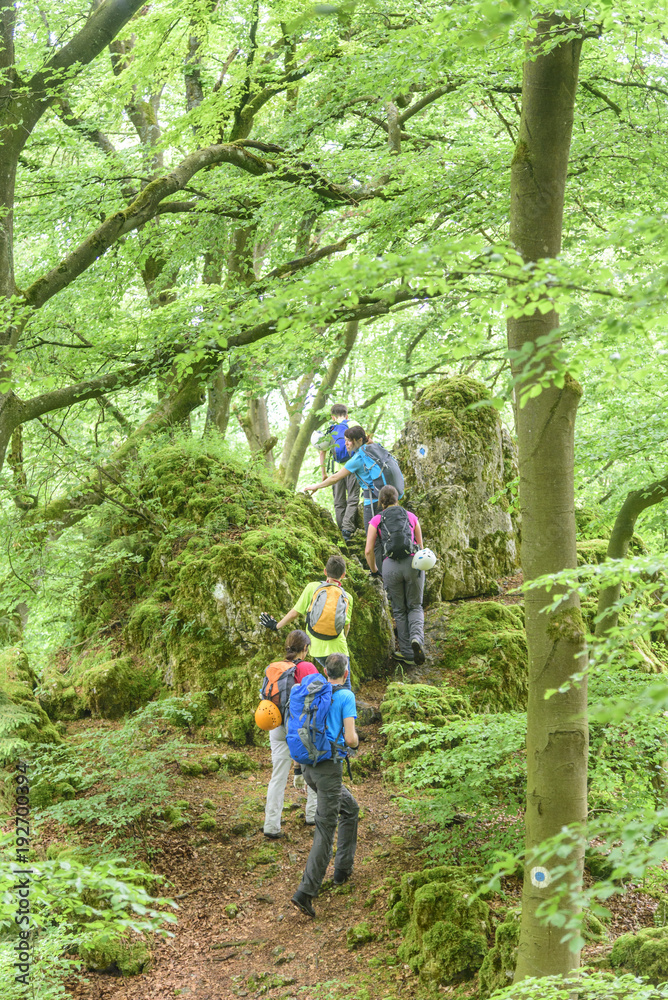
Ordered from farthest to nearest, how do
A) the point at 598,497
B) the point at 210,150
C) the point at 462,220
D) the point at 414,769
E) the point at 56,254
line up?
the point at 598,497 → the point at 56,254 → the point at 462,220 → the point at 210,150 → the point at 414,769

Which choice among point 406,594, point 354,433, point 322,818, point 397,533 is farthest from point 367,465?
point 322,818

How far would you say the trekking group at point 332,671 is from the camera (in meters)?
5.44

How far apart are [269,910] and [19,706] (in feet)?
9.63

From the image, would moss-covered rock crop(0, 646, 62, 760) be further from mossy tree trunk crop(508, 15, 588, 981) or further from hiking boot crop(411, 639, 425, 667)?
mossy tree trunk crop(508, 15, 588, 981)

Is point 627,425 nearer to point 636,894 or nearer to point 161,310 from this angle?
point 636,894

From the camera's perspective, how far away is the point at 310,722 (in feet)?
17.7

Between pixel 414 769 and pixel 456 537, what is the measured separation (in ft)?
17.1

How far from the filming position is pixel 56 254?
31.1 feet

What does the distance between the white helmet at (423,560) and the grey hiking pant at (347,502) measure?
280 cm

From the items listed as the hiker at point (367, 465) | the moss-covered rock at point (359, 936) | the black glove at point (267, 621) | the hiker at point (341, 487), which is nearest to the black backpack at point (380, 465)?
the hiker at point (367, 465)

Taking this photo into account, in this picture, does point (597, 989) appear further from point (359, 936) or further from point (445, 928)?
point (359, 936)

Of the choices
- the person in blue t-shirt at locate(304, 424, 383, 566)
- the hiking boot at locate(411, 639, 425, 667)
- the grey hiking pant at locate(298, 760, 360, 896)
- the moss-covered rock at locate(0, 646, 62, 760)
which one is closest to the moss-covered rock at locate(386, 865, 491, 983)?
the grey hiking pant at locate(298, 760, 360, 896)

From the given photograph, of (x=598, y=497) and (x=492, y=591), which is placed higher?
(x=598, y=497)

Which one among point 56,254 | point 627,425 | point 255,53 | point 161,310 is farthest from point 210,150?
point 627,425
